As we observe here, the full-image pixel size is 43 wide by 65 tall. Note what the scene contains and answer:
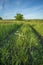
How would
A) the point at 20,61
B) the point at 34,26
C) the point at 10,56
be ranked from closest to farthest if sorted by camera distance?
the point at 20,61 → the point at 10,56 → the point at 34,26

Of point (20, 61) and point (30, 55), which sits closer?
point (20, 61)

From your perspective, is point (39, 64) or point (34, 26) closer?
point (39, 64)

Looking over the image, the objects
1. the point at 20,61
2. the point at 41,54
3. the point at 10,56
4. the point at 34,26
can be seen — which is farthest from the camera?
the point at 34,26

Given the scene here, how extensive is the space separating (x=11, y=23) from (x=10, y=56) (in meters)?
19.7

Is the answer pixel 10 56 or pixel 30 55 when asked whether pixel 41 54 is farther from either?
pixel 10 56

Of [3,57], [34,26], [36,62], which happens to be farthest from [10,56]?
[34,26]

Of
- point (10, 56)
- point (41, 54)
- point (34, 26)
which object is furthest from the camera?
point (34, 26)

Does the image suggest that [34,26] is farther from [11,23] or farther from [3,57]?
[3,57]

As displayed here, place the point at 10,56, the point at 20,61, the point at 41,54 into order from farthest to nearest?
1. the point at 41,54
2. the point at 10,56
3. the point at 20,61

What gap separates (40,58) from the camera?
358 inches

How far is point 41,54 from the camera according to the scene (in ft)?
32.3

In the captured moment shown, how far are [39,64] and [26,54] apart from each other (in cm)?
109

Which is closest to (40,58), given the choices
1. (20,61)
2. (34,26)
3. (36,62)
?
(36,62)

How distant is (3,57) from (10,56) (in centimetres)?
48
